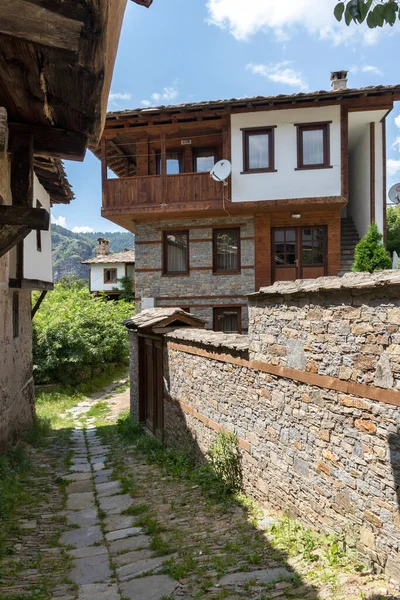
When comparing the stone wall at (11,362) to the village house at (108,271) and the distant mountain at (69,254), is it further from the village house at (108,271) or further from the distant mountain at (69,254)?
the distant mountain at (69,254)

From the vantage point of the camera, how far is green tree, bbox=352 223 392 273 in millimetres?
10609

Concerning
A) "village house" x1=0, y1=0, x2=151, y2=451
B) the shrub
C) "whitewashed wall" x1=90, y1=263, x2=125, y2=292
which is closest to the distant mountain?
"whitewashed wall" x1=90, y1=263, x2=125, y2=292

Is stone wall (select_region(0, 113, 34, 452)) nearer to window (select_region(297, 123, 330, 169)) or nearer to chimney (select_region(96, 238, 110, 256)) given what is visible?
window (select_region(297, 123, 330, 169))

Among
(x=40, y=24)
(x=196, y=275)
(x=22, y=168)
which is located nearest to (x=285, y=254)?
(x=196, y=275)

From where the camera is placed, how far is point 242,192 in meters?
12.3

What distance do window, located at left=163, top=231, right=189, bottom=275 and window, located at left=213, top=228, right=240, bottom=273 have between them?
929 millimetres

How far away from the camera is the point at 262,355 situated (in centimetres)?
502

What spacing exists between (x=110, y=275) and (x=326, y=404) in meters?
30.5

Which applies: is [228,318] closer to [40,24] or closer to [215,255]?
[215,255]

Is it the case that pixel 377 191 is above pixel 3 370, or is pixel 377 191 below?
above

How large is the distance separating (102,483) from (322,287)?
17.3ft

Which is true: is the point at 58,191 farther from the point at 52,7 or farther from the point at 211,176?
the point at 52,7

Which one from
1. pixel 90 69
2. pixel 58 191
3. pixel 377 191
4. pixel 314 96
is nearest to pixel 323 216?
pixel 377 191

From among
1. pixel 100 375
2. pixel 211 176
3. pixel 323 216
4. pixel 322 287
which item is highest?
pixel 211 176
